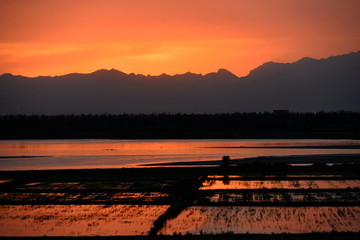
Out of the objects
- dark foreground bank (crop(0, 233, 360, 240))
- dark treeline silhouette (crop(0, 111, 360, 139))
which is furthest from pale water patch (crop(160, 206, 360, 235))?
dark treeline silhouette (crop(0, 111, 360, 139))

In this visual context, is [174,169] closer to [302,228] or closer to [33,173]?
[33,173]

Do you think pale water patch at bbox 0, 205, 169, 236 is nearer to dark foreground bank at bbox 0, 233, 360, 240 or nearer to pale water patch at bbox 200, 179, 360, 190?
dark foreground bank at bbox 0, 233, 360, 240

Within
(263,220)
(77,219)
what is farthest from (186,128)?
(263,220)

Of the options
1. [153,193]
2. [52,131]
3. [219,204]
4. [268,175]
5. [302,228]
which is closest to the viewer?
[302,228]

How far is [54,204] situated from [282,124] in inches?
3062

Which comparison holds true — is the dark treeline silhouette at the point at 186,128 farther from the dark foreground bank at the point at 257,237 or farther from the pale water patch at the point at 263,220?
the dark foreground bank at the point at 257,237

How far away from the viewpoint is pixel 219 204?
2069 cm

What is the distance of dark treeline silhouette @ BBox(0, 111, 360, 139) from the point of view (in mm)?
82812

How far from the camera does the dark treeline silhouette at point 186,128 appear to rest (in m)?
82.8

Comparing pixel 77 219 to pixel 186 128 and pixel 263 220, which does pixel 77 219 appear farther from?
pixel 186 128

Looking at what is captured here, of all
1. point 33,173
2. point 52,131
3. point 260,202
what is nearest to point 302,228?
point 260,202

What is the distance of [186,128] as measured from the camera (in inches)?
3659

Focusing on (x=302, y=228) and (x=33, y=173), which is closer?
(x=302, y=228)

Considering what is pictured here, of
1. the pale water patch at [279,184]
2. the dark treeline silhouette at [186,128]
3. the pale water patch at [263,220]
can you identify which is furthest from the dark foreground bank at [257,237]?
the dark treeline silhouette at [186,128]
